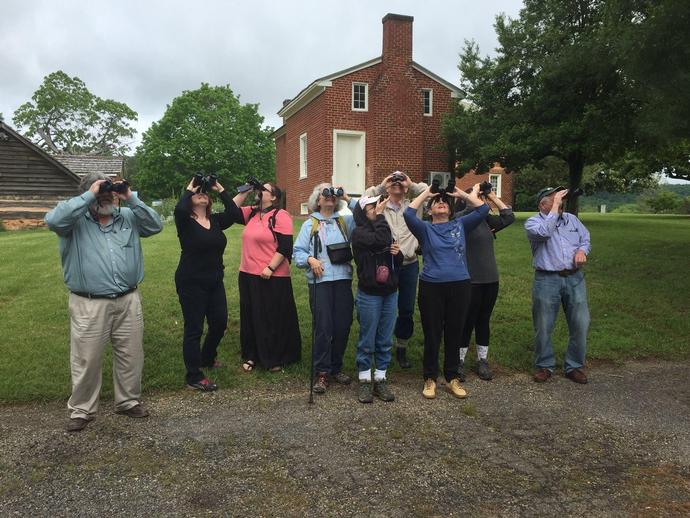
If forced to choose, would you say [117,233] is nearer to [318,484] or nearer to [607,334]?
[318,484]

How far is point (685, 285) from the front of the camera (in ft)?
27.8

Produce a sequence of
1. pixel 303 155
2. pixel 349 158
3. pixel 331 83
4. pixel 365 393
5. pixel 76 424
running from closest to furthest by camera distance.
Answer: pixel 76 424
pixel 365 393
pixel 331 83
pixel 349 158
pixel 303 155

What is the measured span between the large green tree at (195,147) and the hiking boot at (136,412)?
132 ft

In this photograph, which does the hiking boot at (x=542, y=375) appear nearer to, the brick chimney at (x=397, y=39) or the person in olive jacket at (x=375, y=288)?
the person in olive jacket at (x=375, y=288)

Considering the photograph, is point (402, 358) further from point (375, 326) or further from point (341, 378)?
point (375, 326)

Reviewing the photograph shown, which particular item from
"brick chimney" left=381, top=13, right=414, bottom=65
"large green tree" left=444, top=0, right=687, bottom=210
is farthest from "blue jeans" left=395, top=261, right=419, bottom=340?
"brick chimney" left=381, top=13, right=414, bottom=65

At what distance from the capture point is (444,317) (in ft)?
15.0

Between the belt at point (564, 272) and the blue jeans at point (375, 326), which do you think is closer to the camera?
the blue jeans at point (375, 326)

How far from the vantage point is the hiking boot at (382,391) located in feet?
14.6

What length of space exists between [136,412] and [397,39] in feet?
56.8

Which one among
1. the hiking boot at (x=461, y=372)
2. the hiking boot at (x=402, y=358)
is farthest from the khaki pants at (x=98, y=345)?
the hiking boot at (x=461, y=372)

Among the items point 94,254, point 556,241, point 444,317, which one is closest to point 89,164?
point 94,254

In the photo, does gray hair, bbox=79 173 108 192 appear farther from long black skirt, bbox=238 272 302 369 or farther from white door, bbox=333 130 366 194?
white door, bbox=333 130 366 194

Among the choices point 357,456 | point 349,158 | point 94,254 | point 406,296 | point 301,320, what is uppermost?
point 349,158
